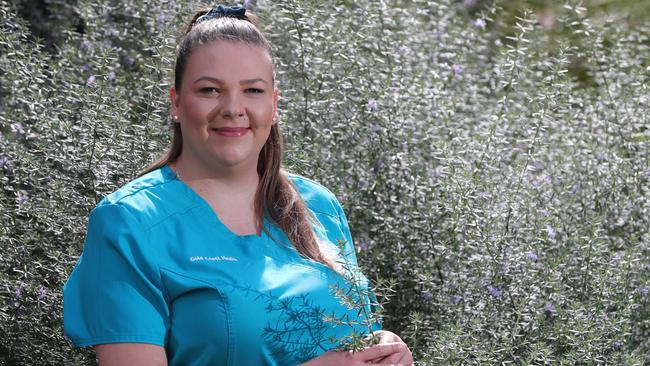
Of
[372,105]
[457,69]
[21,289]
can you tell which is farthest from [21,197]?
[457,69]

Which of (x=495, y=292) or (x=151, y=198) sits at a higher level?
(x=151, y=198)

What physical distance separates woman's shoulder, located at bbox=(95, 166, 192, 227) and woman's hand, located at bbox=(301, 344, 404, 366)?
18.0 inches

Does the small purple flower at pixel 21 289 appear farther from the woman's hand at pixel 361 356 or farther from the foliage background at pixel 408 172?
the woman's hand at pixel 361 356

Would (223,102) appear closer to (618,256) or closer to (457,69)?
(618,256)

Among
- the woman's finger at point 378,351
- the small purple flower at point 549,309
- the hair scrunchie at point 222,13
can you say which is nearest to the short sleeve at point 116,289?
the woman's finger at point 378,351

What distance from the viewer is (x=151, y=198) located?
2.36 m

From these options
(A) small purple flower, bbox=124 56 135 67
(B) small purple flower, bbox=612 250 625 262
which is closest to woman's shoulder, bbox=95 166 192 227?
(B) small purple flower, bbox=612 250 625 262

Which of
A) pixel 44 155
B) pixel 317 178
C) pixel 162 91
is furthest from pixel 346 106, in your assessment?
pixel 44 155

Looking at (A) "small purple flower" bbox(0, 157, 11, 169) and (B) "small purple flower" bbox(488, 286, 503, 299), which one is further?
(A) "small purple flower" bbox(0, 157, 11, 169)

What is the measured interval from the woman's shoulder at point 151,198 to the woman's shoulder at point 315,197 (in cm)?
41

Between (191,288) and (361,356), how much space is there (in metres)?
0.41

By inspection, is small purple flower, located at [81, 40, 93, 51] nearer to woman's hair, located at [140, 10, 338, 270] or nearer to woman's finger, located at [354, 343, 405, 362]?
woman's hair, located at [140, 10, 338, 270]

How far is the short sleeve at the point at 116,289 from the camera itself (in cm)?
220

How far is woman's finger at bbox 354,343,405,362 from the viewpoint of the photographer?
236 centimetres
